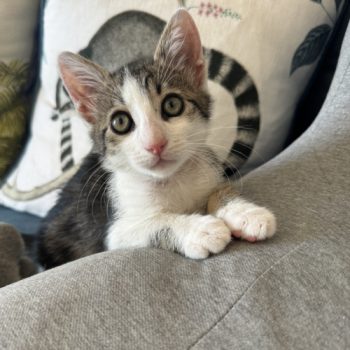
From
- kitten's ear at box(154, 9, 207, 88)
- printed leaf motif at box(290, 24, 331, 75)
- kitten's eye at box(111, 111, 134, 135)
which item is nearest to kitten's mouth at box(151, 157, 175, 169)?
kitten's eye at box(111, 111, 134, 135)

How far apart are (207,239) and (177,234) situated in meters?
0.10

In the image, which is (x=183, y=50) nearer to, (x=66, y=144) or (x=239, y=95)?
(x=239, y=95)

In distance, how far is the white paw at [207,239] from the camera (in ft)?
2.27

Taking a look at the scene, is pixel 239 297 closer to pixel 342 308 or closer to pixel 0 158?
pixel 342 308

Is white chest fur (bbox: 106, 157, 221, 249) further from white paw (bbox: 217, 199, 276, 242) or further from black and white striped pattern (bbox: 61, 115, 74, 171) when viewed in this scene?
black and white striped pattern (bbox: 61, 115, 74, 171)

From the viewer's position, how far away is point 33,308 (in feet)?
1.85

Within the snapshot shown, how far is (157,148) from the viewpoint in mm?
804

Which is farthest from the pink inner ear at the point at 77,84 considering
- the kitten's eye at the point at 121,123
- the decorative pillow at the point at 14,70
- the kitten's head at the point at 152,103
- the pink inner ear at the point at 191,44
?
the decorative pillow at the point at 14,70

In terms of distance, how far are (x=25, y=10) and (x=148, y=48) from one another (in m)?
0.47

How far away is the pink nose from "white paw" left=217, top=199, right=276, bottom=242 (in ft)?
0.55

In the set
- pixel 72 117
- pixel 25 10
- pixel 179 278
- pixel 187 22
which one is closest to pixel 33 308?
pixel 179 278

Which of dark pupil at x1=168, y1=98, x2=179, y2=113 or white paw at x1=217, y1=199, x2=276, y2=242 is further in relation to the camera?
dark pupil at x1=168, y1=98, x2=179, y2=113

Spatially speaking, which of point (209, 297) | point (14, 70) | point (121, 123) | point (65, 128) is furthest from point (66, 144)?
point (209, 297)

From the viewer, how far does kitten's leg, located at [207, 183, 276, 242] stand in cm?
69
